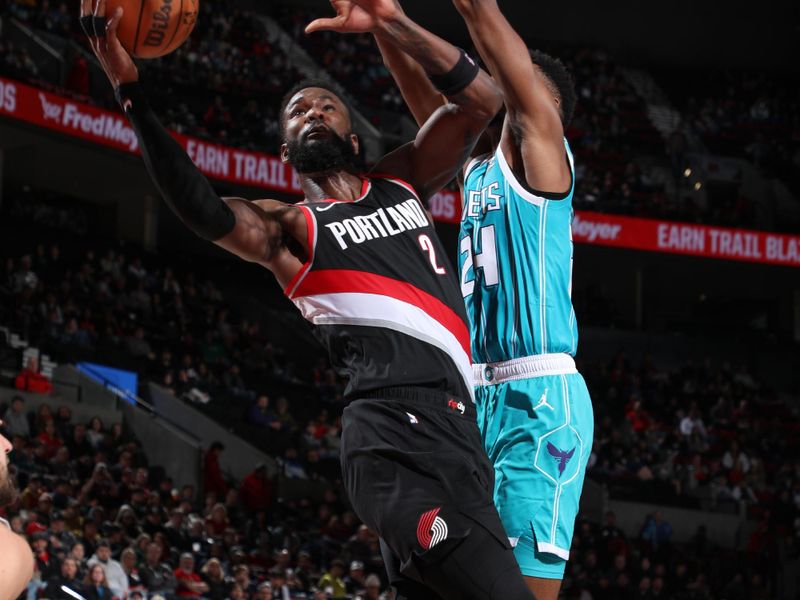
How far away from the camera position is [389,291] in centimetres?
392

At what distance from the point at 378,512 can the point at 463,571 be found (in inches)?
12.6

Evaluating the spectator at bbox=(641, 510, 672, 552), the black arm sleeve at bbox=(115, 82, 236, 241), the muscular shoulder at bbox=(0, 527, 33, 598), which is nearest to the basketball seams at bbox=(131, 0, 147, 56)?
the black arm sleeve at bbox=(115, 82, 236, 241)

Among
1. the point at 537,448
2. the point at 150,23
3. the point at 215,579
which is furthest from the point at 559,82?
the point at 215,579

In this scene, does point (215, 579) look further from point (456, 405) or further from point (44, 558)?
point (456, 405)

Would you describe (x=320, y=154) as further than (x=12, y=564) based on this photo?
Yes

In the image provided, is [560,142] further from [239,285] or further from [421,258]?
[239,285]

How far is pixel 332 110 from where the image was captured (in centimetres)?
429

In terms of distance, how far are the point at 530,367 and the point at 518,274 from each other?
0.34m

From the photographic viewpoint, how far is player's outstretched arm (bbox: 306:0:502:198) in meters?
3.79

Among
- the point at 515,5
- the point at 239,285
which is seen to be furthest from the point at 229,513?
the point at 515,5

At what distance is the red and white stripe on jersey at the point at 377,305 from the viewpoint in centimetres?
390

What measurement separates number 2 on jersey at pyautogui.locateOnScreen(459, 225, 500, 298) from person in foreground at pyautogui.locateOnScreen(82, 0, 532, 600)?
27cm

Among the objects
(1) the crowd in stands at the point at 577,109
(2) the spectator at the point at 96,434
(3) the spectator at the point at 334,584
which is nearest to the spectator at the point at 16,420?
(2) the spectator at the point at 96,434

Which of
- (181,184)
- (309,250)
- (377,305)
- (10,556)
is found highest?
(181,184)
